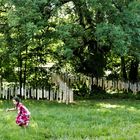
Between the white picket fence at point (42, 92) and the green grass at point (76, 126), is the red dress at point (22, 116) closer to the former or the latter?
the green grass at point (76, 126)

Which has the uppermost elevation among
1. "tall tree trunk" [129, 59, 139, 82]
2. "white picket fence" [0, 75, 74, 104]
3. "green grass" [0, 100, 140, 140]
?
"tall tree trunk" [129, 59, 139, 82]

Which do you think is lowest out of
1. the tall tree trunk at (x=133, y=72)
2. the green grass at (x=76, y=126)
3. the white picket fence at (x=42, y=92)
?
the green grass at (x=76, y=126)

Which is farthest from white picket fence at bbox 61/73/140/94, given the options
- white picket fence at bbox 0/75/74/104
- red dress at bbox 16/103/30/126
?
red dress at bbox 16/103/30/126

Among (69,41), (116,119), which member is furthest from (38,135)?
(69,41)

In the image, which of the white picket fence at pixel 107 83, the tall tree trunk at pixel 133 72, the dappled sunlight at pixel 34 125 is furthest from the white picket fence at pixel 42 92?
the dappled sunlight at pixel 34 125

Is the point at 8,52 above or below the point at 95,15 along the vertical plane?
below

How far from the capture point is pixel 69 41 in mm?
20219

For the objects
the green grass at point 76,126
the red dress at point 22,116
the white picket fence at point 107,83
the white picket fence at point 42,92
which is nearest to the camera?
the green grass at point 76,126

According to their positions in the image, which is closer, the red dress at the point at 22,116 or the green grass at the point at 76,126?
the green grass at the point at 76,126

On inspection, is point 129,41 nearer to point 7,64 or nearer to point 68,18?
point 68,18

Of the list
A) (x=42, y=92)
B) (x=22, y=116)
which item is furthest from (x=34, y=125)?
(x=42, y=92)

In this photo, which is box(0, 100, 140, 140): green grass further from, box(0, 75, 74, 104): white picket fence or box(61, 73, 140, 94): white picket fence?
box(61, 73, 140, 94): white picket fence

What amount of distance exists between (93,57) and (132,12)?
542cm

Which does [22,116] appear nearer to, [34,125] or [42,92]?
[34,125]
